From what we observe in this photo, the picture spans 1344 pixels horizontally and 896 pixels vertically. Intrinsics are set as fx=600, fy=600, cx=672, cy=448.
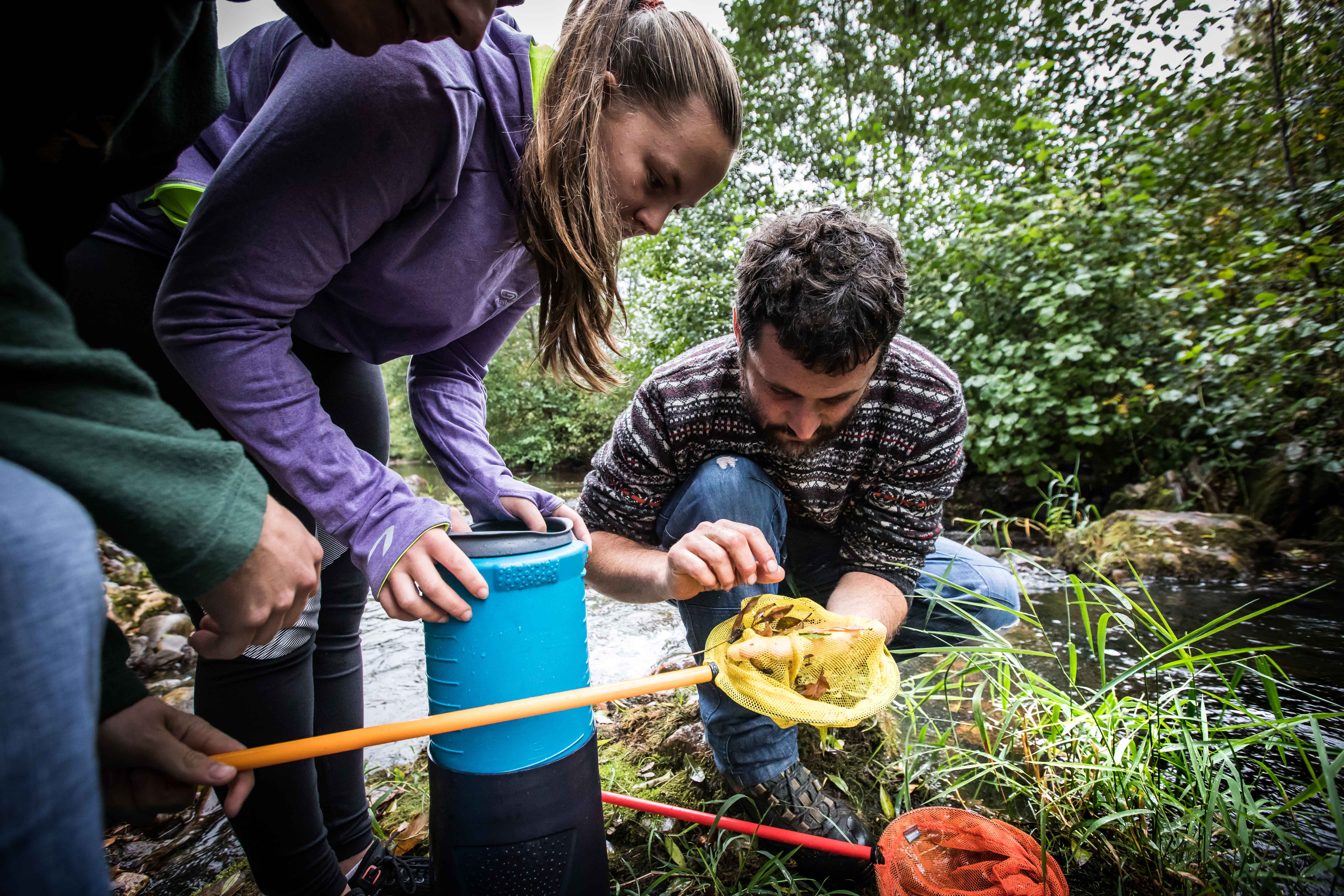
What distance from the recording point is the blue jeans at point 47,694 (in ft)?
1.08

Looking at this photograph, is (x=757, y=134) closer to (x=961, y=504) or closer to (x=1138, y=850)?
(x=961, y=504)

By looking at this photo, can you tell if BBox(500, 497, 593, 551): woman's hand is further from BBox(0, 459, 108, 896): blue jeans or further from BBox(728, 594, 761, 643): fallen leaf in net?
BBox(0, 459, 108, 896): blue jeans

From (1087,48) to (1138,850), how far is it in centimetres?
1022

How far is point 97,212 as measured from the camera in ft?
2.27

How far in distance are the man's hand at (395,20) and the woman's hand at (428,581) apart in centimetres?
64

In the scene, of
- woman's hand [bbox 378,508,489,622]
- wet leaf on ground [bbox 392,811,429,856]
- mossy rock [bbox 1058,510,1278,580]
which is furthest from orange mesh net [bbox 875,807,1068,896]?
mossy rock [bbox 1058,510,1278,580]

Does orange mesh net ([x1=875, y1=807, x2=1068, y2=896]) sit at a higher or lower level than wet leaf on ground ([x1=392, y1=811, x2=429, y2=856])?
higher

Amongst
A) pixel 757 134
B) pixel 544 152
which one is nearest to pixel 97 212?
pixel 544 152

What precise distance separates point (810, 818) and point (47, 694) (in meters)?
1.41

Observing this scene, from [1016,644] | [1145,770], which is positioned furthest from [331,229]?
[1016,644]

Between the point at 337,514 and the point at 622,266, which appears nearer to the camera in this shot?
the point at 337,514

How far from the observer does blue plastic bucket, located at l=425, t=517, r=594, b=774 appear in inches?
37.7

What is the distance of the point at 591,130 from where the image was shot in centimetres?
103

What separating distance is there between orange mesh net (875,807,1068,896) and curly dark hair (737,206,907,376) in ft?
3.26
